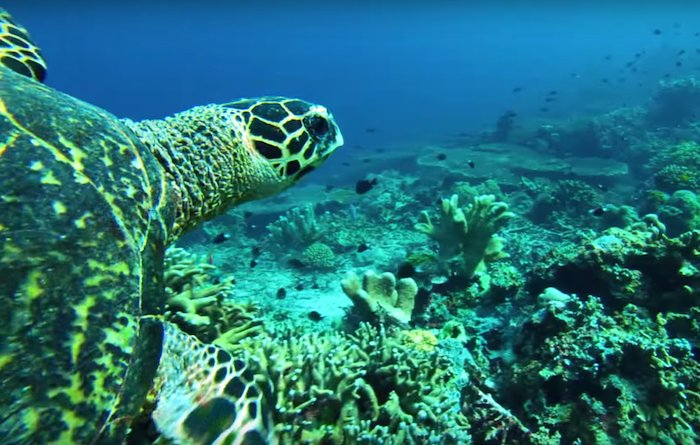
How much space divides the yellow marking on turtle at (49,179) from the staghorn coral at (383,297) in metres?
2.90

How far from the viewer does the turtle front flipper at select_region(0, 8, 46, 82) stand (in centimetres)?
267

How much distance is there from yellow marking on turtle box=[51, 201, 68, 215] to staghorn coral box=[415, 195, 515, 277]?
4.15 metres

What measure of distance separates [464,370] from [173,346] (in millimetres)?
2228

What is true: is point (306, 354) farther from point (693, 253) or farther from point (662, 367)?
point (693, 253)

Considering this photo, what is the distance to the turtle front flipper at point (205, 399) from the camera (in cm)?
160

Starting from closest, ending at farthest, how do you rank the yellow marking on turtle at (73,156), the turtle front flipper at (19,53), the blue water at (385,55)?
1. the yellow marking on turtle at (73,156)
2. the turtle front flipper at (19,53)
3. the blue water at (385,55)

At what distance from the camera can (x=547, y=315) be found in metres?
3.27

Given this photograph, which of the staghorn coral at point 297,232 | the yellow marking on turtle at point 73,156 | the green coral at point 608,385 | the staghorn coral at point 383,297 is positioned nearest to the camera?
the yellow marking on turtle at point 73,156

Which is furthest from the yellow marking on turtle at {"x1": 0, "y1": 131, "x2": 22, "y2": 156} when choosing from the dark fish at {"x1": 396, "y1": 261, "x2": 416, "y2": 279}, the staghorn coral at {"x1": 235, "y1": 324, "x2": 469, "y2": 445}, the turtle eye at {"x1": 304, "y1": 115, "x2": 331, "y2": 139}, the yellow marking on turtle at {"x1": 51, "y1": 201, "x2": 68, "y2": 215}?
the dark fish at {"x1": 396, "y1": 261, "x2": 416, "y2": 279}

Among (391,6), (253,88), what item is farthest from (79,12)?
(253,88)

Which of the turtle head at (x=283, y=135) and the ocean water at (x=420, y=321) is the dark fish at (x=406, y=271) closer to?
the ocean water at (x=420, y=321)

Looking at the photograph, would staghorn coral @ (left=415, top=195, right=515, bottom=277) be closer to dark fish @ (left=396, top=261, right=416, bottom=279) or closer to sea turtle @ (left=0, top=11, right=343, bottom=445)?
dark fish @ (left=396, top=261, right=416, bottom=279)

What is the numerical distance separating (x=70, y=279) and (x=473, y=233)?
4.47m

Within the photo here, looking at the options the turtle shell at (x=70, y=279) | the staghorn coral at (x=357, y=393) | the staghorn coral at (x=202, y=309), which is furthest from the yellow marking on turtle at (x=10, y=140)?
the staghorn coral at (x=357, y=393)
